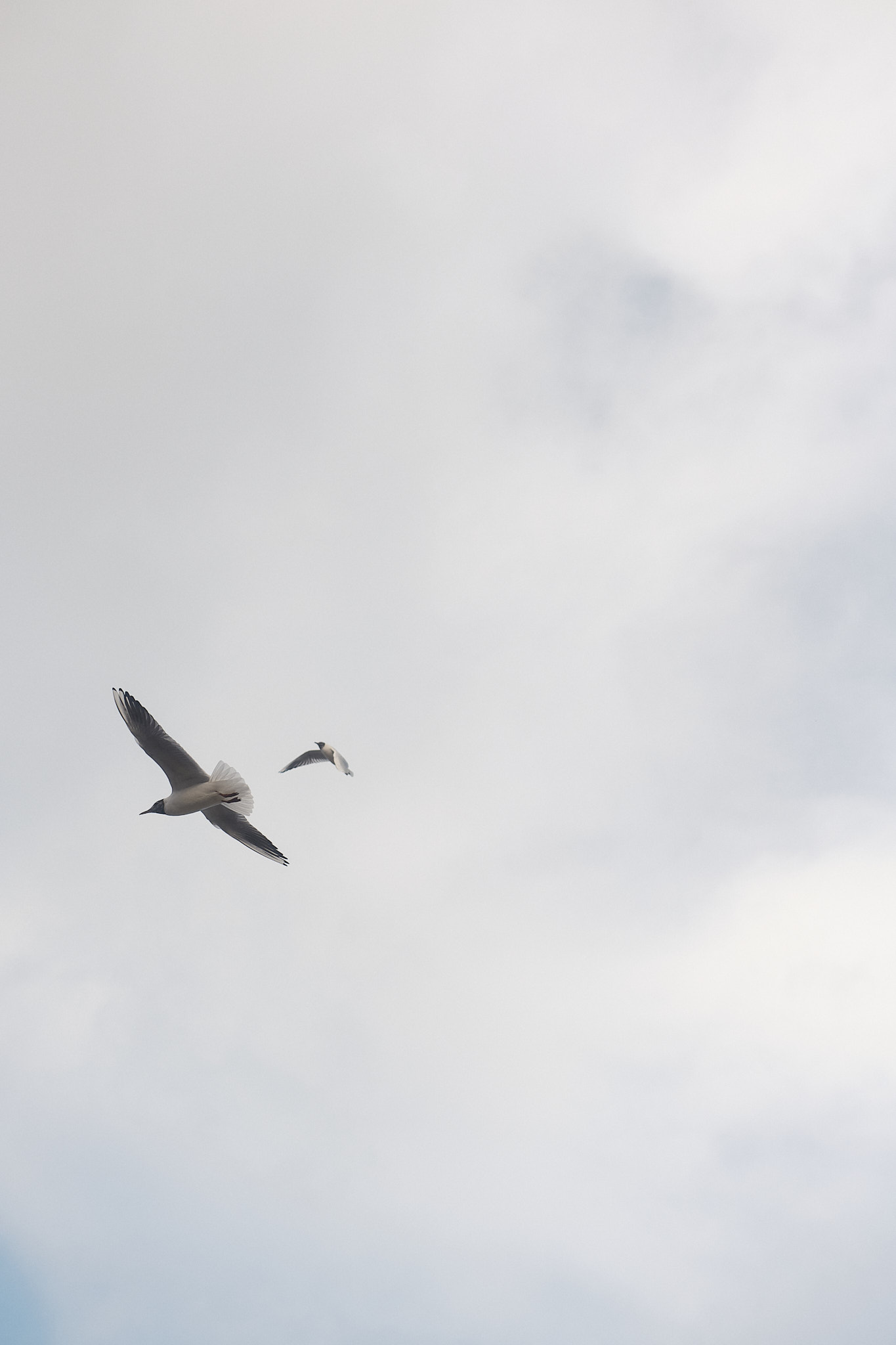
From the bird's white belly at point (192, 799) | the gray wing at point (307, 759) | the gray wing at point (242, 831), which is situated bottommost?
the bird's white belly at point (192, 799)

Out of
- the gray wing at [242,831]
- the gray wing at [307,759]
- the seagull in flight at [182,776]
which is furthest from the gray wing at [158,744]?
the gray wing at [307,759]

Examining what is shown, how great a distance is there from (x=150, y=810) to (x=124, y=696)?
145 inches

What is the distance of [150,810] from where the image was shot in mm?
29766

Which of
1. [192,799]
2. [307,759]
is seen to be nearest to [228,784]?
[192,799]

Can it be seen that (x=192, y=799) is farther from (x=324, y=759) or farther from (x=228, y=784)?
(x=324, y=759)

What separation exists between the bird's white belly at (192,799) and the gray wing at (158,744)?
308 mm

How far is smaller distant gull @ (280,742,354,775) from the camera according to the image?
37.6 meters

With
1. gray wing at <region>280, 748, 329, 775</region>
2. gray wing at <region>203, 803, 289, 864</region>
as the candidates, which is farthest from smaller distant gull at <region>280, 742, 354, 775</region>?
gray wing at <region>203, 803, 289, 864</region>

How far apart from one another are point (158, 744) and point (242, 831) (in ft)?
12.0

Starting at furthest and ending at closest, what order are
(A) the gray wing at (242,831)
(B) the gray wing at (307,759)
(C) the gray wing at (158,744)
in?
(B) the gray wing at (307,759) < (A) the gray wing at (242,831) < (C) the gray wing at (158,744)

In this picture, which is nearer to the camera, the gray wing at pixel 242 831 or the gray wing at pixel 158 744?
the gray wing at pixel 158 744

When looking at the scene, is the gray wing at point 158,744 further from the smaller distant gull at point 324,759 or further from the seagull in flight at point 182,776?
the smaller distant gull at point 324,759

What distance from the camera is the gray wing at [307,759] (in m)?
37.4

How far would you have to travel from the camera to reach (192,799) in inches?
1106
